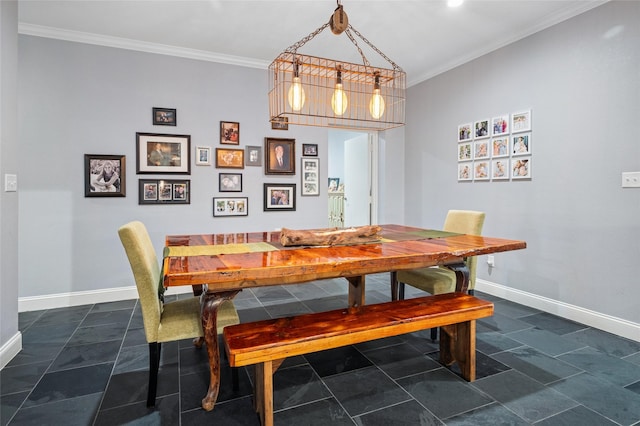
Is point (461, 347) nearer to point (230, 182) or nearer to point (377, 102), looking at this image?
point (377, 102)

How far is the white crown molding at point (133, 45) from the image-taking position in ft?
10.3

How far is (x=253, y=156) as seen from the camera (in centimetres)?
402

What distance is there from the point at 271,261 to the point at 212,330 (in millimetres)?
456

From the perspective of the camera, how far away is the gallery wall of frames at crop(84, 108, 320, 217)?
3432mm

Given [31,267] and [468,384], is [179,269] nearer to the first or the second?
[468,384]

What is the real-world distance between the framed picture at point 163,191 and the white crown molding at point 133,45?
133 cm

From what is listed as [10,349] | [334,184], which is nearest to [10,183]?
[10,349]

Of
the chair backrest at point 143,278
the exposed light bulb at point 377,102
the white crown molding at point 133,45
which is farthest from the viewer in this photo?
the white crown molding at point 133,45

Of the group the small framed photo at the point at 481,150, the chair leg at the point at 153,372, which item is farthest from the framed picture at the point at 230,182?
the small framed photo at the point at 481,150

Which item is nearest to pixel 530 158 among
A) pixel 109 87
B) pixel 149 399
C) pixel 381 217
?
pixel 381 217

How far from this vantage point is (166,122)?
3.62 metres

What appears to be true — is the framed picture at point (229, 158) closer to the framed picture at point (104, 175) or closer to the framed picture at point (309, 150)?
the framed picture at point (309, 150)

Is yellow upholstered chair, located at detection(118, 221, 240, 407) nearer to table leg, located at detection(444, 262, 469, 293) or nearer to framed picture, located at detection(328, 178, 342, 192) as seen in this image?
table leg, located at detection(444, 262, 469, 293)

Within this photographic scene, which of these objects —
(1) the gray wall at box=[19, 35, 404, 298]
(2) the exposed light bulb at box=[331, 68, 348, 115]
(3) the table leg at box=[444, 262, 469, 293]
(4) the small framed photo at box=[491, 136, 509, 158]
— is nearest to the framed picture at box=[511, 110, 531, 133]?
(4) the small framed photo at box=[491, 136, 509, 158]
